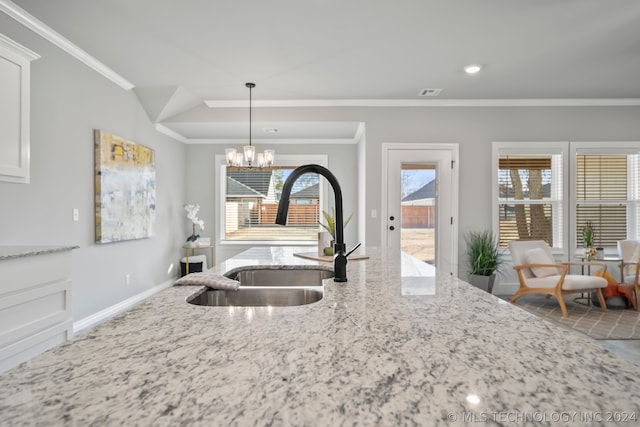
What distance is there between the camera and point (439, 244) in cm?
454

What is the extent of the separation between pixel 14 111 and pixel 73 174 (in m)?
1.03

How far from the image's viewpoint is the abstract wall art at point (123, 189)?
3375 millimetres

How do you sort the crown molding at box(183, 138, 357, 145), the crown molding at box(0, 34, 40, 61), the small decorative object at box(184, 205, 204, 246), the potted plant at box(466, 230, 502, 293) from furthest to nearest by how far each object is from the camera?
the crown molding at box(183, 138, 357, 145) → the small decorative object at box(184, 205, 204, 246) → the potted plant at box(466, 230, 502, 293) → the crown molding at box(0, 34, 40, 61)

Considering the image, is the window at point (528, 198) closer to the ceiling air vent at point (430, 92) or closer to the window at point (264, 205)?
the ceiling air vent at point (430, 92)

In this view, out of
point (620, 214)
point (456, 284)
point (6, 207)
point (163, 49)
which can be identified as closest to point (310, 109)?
point (163, 49)

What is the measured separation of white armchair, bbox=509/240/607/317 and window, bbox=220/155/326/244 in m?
2.99

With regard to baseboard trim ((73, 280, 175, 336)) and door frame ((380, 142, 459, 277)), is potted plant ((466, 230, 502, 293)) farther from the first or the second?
baseboard trim ((73, 280, 175, 336))

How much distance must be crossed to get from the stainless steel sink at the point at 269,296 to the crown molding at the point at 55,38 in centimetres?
268

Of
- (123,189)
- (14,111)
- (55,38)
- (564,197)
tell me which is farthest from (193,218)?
(564,197)

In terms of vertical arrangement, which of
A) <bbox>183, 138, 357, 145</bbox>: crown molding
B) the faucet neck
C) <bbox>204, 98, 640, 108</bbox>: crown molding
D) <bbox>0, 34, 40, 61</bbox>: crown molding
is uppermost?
<bbox>204, 98, 640, 108</bbox>: crown molding

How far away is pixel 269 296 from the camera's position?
1.24 m

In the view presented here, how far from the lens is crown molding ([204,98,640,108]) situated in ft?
14.6

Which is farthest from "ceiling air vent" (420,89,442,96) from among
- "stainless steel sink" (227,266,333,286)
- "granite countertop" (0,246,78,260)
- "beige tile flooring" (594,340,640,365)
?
"granite countertop" (0,246,78,260)

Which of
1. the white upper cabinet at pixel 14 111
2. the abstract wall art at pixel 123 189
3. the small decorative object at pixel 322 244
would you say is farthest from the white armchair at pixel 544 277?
the white upper cabinet at pixel 14 111
